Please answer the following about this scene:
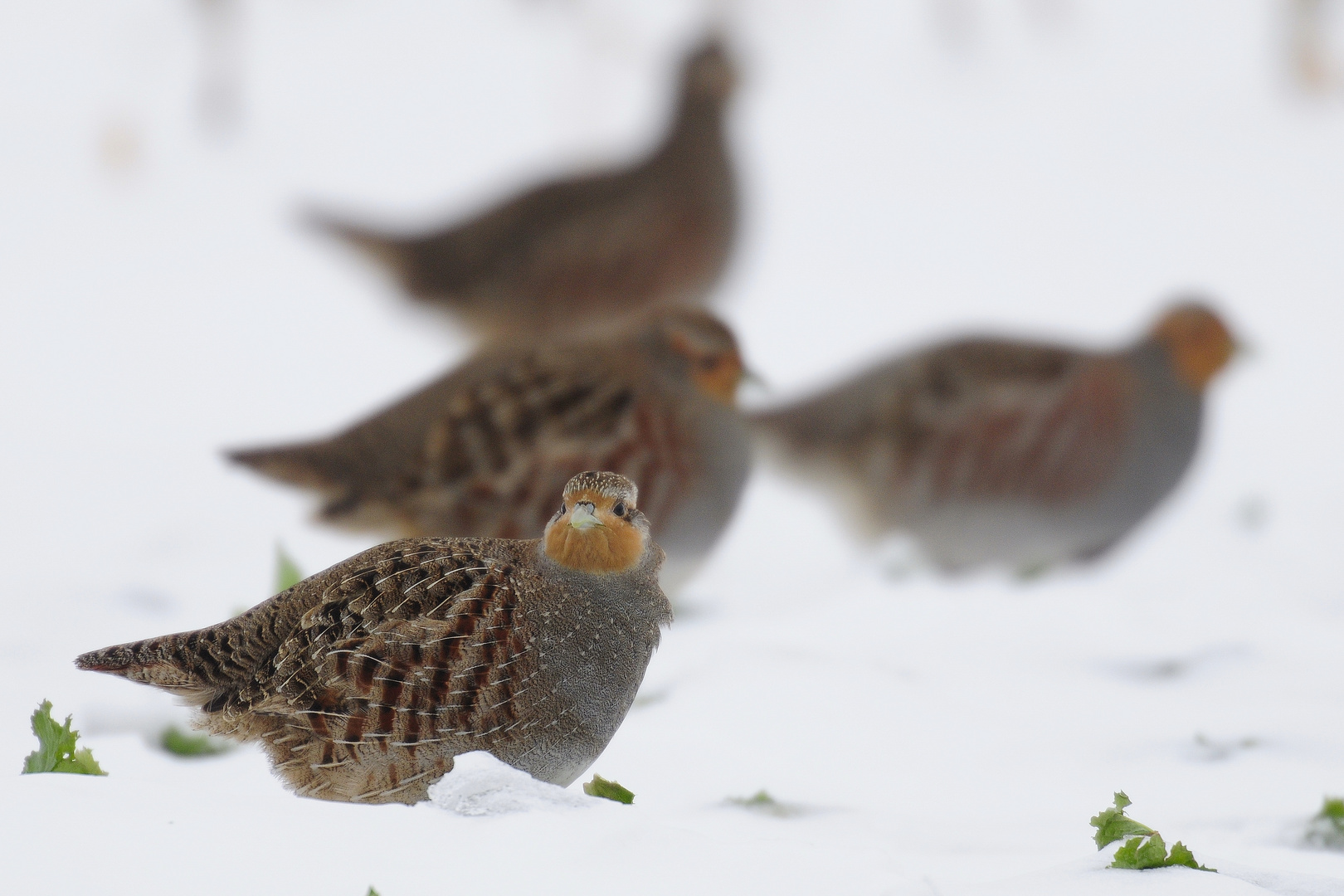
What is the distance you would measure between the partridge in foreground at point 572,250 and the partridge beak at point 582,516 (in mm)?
3817

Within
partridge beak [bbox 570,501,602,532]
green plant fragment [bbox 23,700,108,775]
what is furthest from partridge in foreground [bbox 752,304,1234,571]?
green plant fragment [bbox 23,700,108,775]

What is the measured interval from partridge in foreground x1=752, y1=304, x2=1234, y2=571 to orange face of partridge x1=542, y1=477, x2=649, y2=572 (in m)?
2.75

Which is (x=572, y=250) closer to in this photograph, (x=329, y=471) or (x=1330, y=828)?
(x=329, y=471)

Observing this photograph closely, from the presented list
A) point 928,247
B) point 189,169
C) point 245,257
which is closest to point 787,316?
point 928,247

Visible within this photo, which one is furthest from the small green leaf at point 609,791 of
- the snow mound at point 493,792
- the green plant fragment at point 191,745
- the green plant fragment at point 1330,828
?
the green plant fragment at point 1330,828

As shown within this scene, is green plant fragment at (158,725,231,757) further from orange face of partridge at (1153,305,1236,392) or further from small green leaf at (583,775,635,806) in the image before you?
orange face of partridge at (1153,305,1236,392)

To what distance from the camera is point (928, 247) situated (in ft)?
29.0

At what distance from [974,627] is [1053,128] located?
7.77m

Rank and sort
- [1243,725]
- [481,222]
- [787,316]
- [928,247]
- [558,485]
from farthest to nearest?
1. [928,247]
2. [787,316]
3. [481,222]
4. [558,485]
5. [1243,725]

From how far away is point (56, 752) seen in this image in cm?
188

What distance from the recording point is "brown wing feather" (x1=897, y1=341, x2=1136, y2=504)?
15.9ft

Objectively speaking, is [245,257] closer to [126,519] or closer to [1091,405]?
[126,519]

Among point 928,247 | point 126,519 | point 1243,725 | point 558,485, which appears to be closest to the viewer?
point 1243,725

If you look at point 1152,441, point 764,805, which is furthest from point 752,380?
point 764,805
